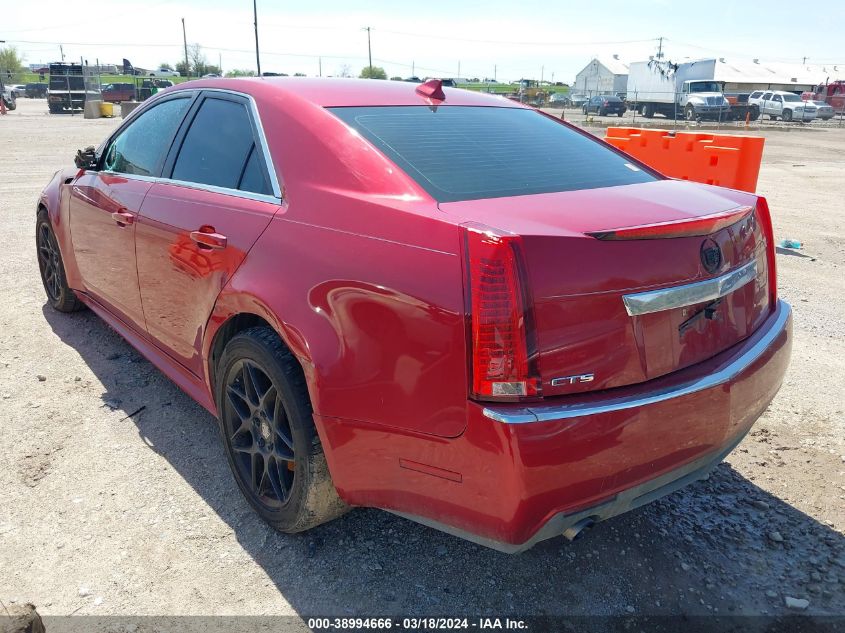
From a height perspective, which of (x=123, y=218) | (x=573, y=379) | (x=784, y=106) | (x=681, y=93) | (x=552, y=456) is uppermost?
(x=681, y=93)

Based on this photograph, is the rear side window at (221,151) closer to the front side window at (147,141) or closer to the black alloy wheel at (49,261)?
the front side window at (147,141)

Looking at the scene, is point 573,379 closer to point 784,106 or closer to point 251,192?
point 251,192

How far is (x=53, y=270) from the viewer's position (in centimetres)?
517

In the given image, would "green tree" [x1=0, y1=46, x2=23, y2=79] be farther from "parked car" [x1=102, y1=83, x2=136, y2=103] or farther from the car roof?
the car roof

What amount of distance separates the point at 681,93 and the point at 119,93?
120 ft

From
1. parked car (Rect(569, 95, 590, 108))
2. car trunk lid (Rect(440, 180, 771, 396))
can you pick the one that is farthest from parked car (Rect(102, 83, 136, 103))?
car trunk lid (Rect(440, 180, 771, 396))

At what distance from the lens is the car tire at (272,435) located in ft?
7.88

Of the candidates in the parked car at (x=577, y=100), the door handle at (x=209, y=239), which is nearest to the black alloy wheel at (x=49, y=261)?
the door handle at (x=209, y=239)

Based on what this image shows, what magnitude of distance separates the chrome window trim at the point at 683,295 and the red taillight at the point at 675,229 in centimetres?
16

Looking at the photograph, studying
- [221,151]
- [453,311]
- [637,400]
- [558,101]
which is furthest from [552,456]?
[558,101]

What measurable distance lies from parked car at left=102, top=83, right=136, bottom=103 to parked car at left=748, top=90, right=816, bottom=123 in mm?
39628

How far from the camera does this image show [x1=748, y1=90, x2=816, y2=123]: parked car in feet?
136

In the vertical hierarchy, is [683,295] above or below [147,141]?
below

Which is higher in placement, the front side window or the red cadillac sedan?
the front side window
